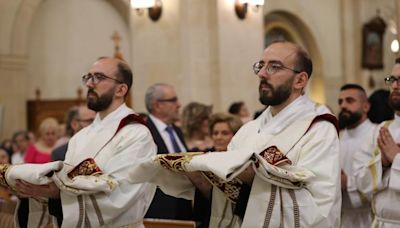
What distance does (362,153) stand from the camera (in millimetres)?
5164

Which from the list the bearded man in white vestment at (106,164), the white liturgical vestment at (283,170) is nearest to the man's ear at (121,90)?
the bearded man in white vestment at (106,164)

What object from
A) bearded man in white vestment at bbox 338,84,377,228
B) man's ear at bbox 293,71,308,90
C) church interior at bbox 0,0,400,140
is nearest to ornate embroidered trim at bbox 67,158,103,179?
man's ear at bbox 293,71,308,90

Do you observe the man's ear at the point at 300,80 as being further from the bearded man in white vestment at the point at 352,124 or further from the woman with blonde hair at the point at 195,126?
the woman with blonde hair at the point at 195,126

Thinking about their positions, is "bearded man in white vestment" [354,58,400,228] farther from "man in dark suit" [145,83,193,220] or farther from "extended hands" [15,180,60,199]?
"extended hands" [15,180,60,199]

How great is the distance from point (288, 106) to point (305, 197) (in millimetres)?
538

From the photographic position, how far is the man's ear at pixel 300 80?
12.4ft

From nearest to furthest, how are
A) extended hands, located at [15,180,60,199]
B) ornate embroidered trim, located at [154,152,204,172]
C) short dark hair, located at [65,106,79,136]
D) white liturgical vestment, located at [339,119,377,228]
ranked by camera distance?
1. ornate embroidered trim, located at [154,152,204,172]
2. extended hands, located at [15,180,60,199]
3. white liturgical vestment, located at [339,119,377,228]
4. short dark hair, located at [65,106,79,136]

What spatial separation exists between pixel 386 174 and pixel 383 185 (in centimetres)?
7

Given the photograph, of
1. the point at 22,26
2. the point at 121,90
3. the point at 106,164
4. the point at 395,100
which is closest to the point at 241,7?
the point at 22,26

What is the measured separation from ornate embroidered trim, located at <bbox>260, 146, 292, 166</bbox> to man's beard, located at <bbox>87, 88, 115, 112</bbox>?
132 cm

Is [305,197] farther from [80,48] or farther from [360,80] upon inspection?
[360,80]

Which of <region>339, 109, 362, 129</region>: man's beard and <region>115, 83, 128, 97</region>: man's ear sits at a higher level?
<region>115, 83, 128, 97</region>: man's ear

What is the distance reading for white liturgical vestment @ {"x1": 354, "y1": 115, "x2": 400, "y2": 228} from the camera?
14.7 ft

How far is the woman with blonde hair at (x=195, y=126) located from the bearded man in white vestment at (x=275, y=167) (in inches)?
111
